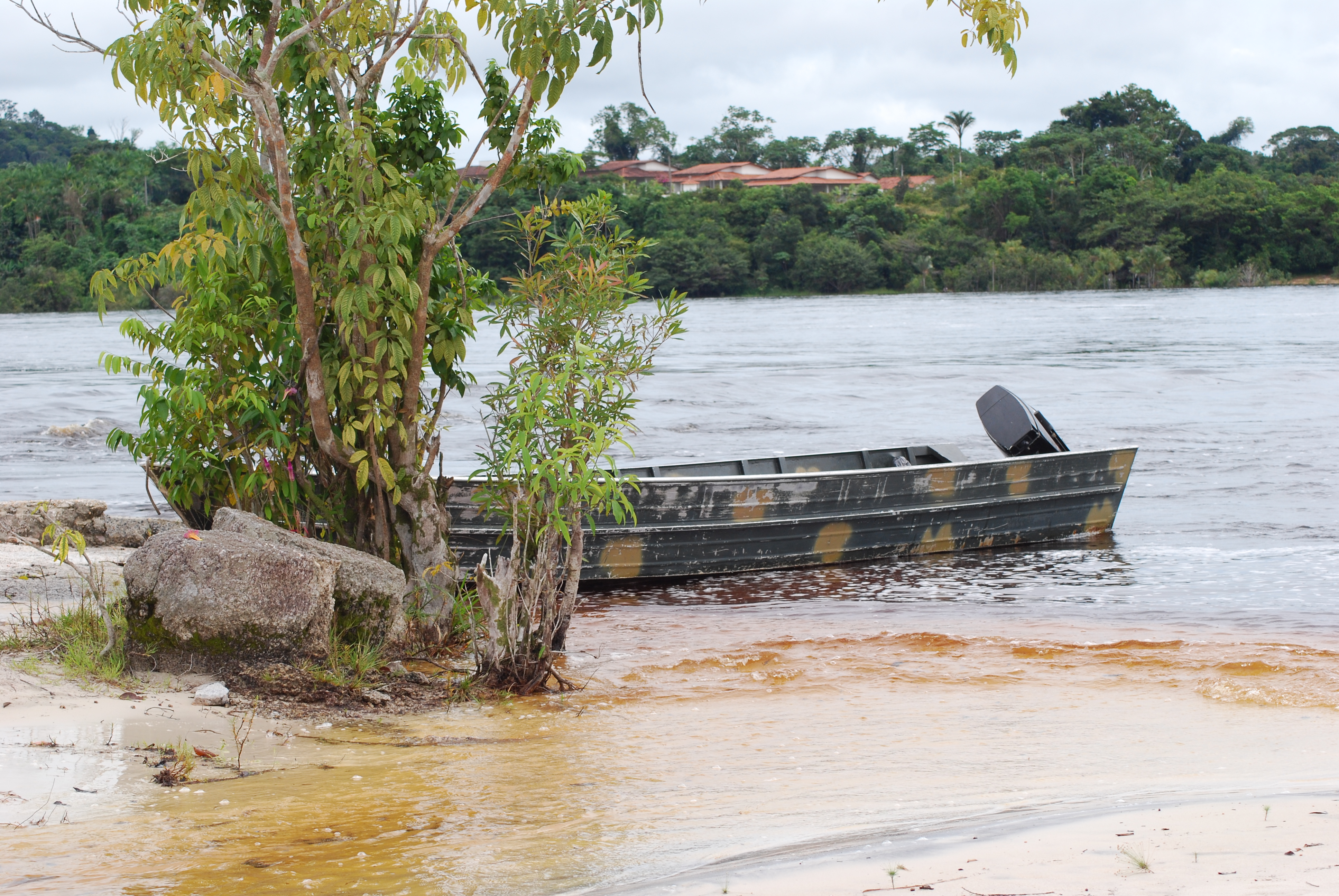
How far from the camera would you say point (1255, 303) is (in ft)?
207

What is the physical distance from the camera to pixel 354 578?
6301 mm

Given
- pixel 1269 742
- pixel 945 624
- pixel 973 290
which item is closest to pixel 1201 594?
pixel 945 624

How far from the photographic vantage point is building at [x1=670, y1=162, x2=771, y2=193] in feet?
342

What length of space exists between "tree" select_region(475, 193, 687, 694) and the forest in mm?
57458

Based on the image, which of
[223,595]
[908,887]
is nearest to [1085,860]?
[908,887]

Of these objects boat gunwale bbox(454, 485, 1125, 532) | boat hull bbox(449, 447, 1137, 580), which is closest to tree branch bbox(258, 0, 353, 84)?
boat hull bbox(449, 447, 1137, 580)

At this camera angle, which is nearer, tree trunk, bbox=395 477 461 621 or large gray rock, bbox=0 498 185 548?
tree trunk, bbox=395 477 461 621

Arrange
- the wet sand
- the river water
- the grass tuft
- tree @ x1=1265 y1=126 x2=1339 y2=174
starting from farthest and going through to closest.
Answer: tree @ x1=1265 y1=126 x2=1339 y2=174, the river water, the wet sand, the grass tuft

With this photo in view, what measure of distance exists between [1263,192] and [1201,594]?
80734mm

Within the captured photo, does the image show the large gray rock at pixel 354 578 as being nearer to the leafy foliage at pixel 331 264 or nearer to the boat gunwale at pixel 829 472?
the leafy foliage at pixel 331 264

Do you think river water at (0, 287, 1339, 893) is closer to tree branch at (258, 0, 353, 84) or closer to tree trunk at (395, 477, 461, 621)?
tree trunk at (395, 477, 461, 621)

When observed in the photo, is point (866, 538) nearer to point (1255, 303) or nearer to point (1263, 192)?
point (1255, 303)

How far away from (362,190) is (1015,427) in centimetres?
861

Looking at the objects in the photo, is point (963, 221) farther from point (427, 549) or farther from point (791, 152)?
point (427, 549)
